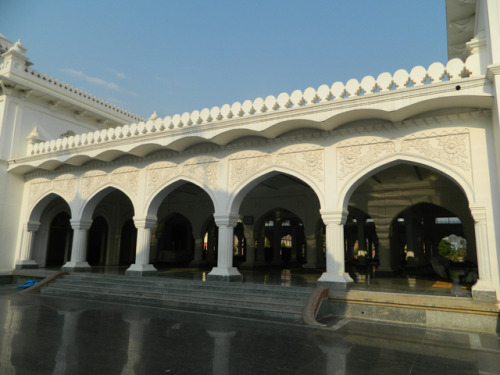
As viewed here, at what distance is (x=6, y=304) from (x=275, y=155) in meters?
5.90

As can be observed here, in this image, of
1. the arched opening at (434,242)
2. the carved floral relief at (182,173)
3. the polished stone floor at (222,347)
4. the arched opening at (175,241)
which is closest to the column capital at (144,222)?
the carved floral relief at (182,173)

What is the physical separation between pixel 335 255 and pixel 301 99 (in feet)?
9.82

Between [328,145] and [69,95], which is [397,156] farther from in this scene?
[69,95]

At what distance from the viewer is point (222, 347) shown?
3.85 meters

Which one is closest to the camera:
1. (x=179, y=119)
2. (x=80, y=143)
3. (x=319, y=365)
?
(x=319, y=365)

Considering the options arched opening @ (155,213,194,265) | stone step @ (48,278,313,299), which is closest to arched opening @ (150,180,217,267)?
arched opening @ (155,213,194,265)

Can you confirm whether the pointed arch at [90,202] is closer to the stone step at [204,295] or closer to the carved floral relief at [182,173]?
the carved floral relief at [182,173]

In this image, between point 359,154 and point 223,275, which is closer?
point 359,154

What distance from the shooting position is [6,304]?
6.56 meters

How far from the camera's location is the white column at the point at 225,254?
7.45m

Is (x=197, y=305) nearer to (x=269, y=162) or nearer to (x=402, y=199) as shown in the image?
(x=269, y=162)

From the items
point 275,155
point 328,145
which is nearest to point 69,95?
point 275,155

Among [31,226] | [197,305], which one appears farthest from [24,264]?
[197,305]

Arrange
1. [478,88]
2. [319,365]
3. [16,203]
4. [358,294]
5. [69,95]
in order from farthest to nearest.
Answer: [69,95]
[16,203]
[358,294]
[478,88]
[319,365]
